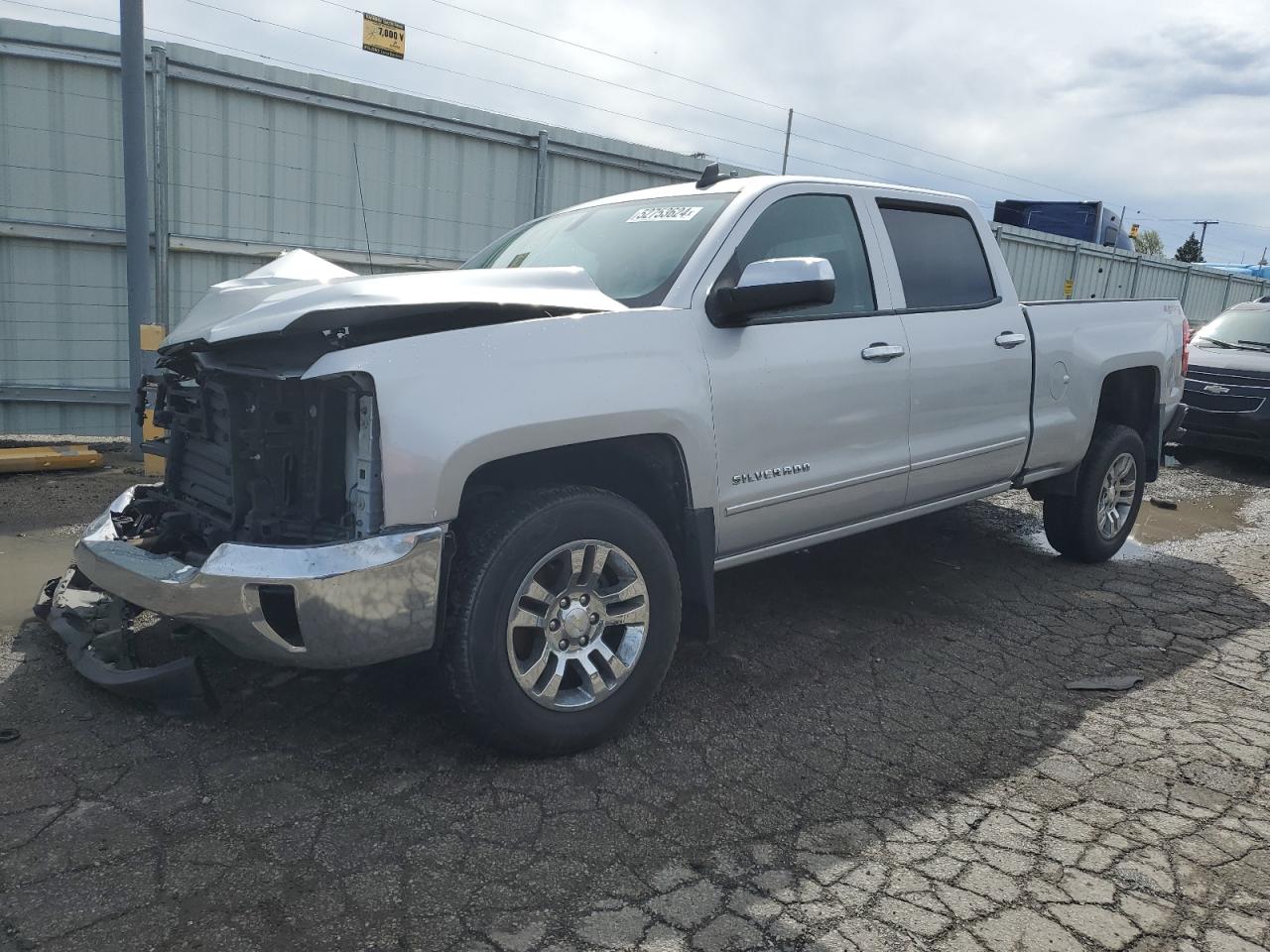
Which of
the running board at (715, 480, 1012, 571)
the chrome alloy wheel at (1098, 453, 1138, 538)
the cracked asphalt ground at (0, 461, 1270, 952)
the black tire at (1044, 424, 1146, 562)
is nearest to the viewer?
the cracked asphalt ground at (0, 461, 1270, 952)

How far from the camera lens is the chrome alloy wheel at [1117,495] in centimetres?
557

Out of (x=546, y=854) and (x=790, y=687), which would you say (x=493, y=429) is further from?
(x=790, y=687)

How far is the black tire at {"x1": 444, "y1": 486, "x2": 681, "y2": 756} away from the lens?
108 inches

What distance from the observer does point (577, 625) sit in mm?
2967

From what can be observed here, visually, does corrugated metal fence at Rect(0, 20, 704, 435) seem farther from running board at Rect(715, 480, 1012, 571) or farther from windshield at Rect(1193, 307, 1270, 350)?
windshield at Rect(1193, 307, 1270, 350)

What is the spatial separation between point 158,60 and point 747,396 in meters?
5.79

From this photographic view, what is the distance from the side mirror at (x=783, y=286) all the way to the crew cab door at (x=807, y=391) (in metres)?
0.10

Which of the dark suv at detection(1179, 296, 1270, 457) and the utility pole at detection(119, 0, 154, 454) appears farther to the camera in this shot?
the dark suv at detection(1179, 296, 1270, 457)

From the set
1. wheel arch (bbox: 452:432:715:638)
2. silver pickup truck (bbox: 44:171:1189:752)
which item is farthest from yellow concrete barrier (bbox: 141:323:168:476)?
wheel arch (bbox: 452:432:715:638)

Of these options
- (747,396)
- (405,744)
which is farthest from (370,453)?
(747,396)

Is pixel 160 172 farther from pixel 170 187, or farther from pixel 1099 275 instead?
pixel 1099 275

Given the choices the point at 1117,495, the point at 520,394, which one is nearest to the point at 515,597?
the point at 520,394

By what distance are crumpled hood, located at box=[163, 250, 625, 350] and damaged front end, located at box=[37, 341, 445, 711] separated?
0.37 feet

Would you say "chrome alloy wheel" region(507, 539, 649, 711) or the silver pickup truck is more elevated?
the silver pickup truck
